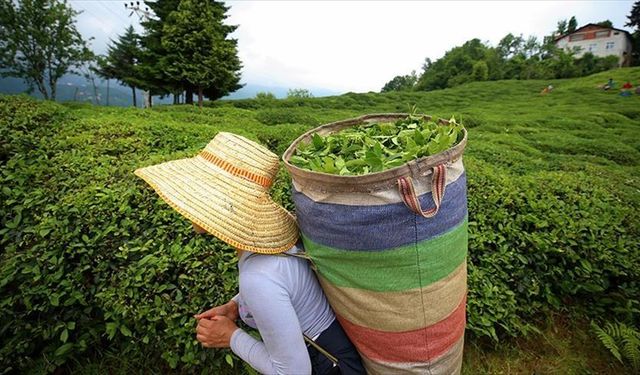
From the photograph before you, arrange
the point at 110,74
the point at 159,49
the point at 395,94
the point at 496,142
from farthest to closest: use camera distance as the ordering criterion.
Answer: the point at 110,74
the point at 395,94
the point at 159,49
the point at 496,142

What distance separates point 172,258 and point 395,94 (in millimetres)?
27176

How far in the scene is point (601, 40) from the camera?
5112 centimetres

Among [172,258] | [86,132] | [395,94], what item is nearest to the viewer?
[172,258]

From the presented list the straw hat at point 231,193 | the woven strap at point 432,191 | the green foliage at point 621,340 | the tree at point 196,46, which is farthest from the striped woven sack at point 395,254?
the tree at point 196,46

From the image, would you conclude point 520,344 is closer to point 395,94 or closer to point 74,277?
point 74,277

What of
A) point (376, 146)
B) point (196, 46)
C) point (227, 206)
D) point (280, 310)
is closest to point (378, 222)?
point (376, 146)

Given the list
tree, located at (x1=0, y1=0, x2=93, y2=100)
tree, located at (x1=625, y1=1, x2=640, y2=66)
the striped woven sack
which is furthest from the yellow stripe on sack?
tree, located at (x1=625, y1=1, x2=640, y2=66)

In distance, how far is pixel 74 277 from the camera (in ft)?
7.77

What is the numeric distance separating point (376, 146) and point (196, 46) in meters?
21.3

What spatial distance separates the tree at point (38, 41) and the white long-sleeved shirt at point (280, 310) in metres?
31.6

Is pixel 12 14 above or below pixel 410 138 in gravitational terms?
above

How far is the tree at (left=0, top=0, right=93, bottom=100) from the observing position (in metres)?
24.2

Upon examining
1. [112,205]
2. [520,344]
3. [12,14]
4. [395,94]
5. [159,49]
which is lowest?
[520,344]

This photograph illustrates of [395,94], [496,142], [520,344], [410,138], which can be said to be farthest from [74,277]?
[395,94]
